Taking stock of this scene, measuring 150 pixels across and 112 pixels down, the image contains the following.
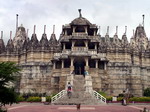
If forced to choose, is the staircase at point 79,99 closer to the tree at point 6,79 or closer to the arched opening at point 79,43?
the arched opening at point 79,43

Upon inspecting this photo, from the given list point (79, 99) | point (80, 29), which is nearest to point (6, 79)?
point (79, 99)

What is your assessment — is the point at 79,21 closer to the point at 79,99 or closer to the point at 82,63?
the point at 82,63

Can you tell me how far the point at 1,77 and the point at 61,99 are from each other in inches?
699

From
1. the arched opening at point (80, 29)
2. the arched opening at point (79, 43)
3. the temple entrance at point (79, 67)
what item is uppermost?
the arched opening at point (80, 29)

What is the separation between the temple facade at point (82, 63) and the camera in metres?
38.4

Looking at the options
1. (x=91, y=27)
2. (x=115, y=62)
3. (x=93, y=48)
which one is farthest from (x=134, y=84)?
(x=91, y=27)

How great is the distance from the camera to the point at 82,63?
40062mm

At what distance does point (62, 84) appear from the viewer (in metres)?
37.6

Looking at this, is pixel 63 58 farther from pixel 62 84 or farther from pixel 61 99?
pixel 61 99

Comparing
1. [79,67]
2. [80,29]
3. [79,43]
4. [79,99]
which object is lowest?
[79,99]

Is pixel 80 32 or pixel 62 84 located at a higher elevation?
pixel 80 32

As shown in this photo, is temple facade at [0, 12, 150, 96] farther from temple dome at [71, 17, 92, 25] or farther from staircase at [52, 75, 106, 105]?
staircase at [52, 75, 106, 105]

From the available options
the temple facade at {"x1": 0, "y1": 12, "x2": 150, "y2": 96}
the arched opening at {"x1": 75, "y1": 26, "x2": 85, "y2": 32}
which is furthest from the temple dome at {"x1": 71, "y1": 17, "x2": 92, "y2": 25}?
the arched opening at {"x1": 75, "y1": 26, "x2": 85, "y2": 32}

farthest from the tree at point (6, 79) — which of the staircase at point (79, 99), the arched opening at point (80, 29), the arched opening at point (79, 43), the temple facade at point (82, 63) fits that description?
the arched opening at point (80, 29)
